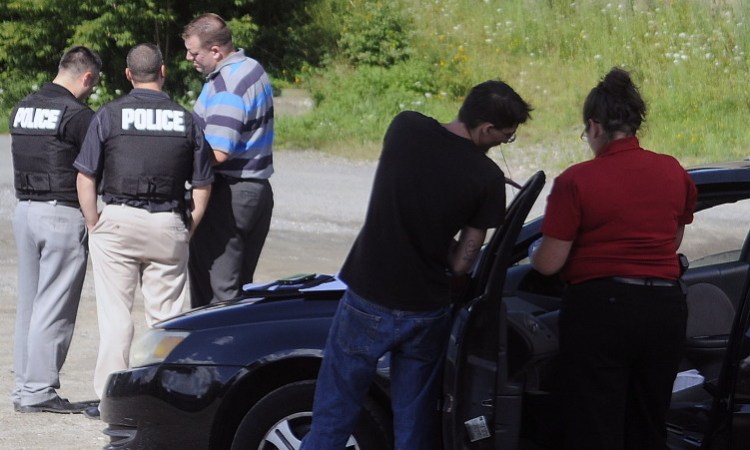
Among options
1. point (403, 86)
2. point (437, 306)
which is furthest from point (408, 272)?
point (403, 86)

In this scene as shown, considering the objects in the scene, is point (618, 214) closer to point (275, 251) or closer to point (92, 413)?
point (92, 413)

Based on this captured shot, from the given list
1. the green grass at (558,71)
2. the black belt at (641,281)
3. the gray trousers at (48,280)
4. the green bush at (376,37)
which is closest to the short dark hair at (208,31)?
the gray trousers at (48,280)

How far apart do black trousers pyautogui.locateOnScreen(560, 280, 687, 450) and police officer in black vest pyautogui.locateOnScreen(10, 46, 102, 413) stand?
300 centimetres

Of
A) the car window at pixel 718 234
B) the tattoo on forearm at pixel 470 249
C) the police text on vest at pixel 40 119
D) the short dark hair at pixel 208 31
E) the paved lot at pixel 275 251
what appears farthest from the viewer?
the short dark hair at pixel 208 31

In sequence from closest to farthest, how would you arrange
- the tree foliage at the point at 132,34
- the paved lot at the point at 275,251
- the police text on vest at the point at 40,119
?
the paved lot at the point at 275,251 < the police text on vest at the point at 40,119 < the tree foliage at the point at 132,34

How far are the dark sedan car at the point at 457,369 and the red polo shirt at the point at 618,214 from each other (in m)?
0.12

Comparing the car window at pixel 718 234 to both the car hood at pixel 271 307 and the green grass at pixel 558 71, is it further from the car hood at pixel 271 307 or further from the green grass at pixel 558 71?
the green grass at pixel 558 71

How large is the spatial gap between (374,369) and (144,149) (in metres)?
2.18

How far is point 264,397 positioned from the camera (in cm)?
418

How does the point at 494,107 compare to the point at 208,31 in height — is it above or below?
below

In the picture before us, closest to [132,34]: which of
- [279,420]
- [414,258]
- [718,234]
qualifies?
[718,234]

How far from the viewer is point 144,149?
5516mm

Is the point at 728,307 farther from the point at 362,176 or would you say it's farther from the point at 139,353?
the point at 362,176

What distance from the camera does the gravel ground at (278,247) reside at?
5656 mm
